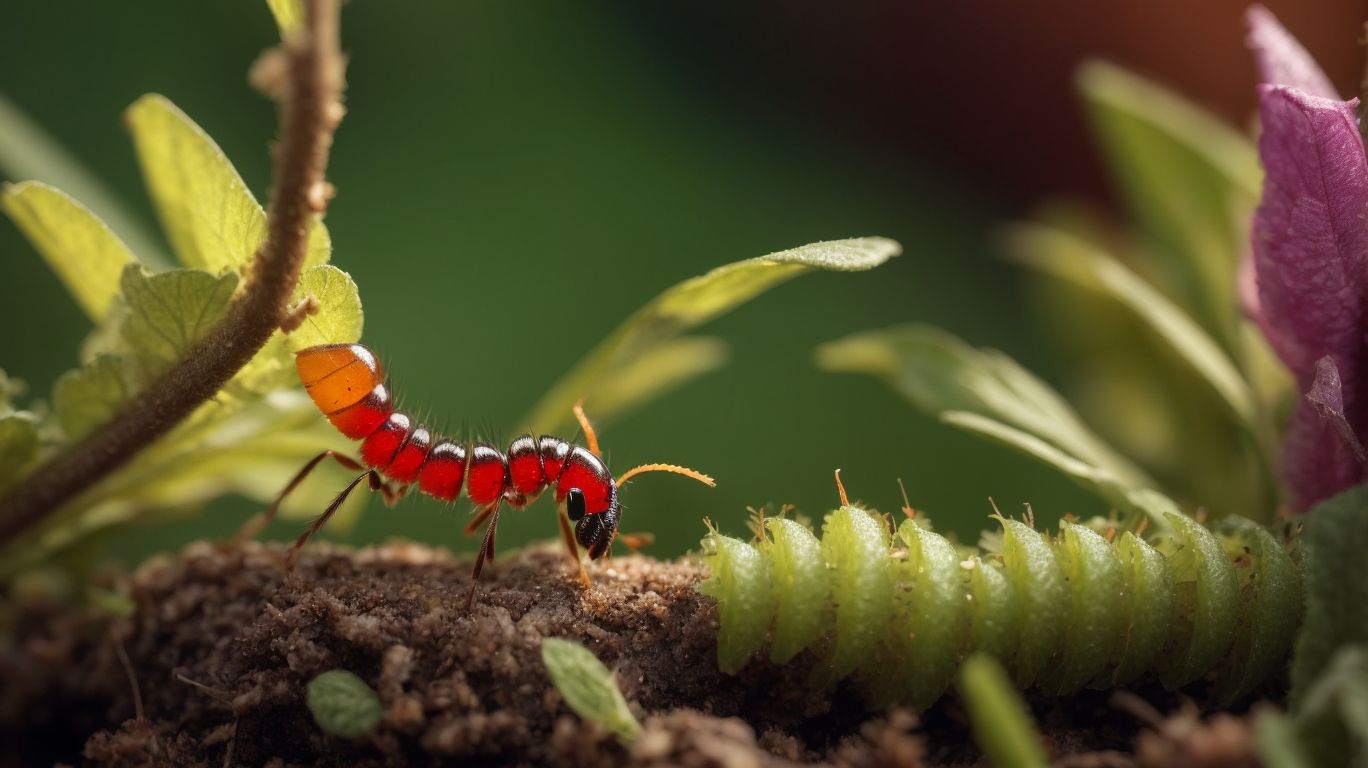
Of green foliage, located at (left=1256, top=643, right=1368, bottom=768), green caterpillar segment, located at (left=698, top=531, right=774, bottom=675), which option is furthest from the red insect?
green foliage, located at (left=1256, top=643, right=1368, bottom=768)

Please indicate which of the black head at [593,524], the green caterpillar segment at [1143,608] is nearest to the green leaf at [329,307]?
the black head at [593,524]

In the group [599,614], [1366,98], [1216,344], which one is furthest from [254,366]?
[1216,344]

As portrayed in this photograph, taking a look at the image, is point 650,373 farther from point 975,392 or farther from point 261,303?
point 261,303

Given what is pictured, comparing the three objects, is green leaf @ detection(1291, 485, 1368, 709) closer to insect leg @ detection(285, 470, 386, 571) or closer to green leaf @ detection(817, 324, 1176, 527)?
green leaf @ detection(817, 324, 1176, 527)

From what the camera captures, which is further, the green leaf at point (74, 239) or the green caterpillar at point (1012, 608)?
the green leaf at point (74, 239)

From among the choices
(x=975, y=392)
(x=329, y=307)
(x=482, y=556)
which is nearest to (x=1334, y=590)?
(x=975, y=392)

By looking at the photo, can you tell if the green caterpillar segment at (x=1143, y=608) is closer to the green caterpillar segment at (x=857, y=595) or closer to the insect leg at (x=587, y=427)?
the green caterpillar segment at (x=857, y=595)
